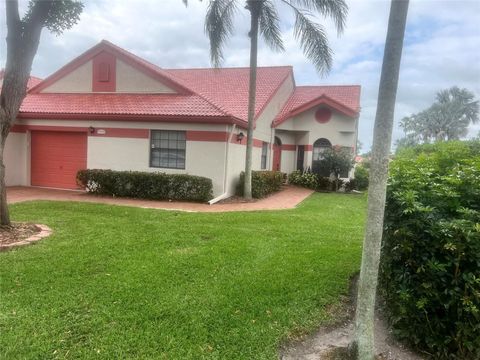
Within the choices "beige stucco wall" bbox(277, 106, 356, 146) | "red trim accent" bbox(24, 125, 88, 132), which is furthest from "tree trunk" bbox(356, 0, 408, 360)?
"beige stucco wall" bbox(277, 106, 356, 146)

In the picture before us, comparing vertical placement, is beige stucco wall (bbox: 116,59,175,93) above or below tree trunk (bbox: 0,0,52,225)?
above

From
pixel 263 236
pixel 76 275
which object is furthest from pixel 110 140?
pixel 76 275

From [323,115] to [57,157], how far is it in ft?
43.0

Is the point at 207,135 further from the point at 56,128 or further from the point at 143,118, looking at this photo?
the point at 56,128

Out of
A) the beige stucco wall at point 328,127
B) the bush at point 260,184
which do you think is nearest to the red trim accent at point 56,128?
the bush at point 260,184

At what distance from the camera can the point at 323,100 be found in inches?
754

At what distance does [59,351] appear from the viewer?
3217mm

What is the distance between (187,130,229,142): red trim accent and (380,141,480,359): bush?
9.29 m

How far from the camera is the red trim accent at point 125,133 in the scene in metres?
13.5

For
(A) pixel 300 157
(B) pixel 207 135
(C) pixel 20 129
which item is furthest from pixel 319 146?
(C) pixel 20 129

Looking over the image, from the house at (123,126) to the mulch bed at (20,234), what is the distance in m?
6.58

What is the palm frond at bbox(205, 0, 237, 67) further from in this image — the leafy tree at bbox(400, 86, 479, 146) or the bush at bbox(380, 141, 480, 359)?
the leafy tree at bbox(400, 86, 479, 146)

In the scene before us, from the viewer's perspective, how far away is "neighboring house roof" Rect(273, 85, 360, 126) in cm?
1895

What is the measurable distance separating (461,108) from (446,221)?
45.2 m
